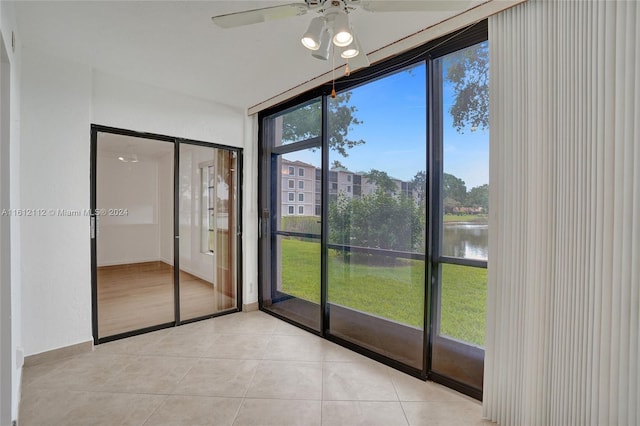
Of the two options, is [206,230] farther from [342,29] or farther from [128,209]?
[342,29]

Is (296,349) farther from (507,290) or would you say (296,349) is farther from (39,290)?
(39,290)

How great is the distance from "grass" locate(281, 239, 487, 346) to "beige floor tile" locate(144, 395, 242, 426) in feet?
4.73

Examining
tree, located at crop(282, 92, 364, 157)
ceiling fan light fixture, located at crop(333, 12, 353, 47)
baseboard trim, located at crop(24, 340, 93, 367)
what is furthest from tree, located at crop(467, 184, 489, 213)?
baseboard trim, located at crop(24, 340, 93, 367)

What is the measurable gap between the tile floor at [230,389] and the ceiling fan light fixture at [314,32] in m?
2.35

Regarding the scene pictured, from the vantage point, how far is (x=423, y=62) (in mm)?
2457

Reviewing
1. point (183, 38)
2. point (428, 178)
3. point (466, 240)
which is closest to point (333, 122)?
point (428, 178)

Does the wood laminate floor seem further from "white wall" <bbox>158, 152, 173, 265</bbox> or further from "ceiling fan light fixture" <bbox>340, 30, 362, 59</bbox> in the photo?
"ceiling fan light fixture" <bbox>340, 30, 362, 59</bbox>

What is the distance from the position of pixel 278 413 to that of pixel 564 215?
2183 mm

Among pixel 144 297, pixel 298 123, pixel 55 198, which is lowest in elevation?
pixel 144 297

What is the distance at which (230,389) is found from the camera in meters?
2.31

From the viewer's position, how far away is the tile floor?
2.00m

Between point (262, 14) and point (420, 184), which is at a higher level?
point (262, 14)

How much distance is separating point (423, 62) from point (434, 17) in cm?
37

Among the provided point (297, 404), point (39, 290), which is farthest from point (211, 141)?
point (297, 404)
